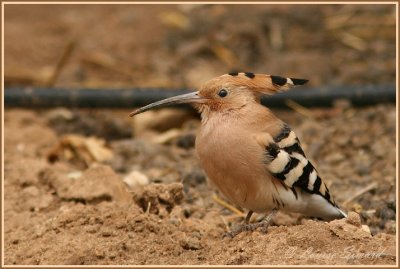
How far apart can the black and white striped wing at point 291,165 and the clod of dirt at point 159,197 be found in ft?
2.02

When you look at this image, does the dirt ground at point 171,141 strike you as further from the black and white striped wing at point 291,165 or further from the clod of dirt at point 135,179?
the black and white striped wing at point 291,165

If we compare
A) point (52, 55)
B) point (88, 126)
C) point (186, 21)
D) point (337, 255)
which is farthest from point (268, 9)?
point (337, 255)

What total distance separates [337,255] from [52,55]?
519cm

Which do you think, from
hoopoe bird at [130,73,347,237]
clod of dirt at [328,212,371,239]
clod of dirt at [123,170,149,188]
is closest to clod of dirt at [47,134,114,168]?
clod of dirt at [123,170,149,188]

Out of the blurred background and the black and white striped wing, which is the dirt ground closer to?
the blurred background

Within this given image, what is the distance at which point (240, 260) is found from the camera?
12.2 ft

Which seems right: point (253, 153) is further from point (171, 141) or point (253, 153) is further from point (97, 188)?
point (171, 141)

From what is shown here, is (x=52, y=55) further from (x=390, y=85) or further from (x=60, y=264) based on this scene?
(x=60, y=264)

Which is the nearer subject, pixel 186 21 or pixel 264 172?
pixel 264 172

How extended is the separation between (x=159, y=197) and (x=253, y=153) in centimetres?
68

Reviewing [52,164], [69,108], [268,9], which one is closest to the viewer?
[52,164]

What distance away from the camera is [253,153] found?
4.06m

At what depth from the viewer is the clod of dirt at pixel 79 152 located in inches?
228

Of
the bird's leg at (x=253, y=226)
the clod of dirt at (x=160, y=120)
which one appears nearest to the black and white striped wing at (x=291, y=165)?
the bird's leg at (x=253, y=226)
